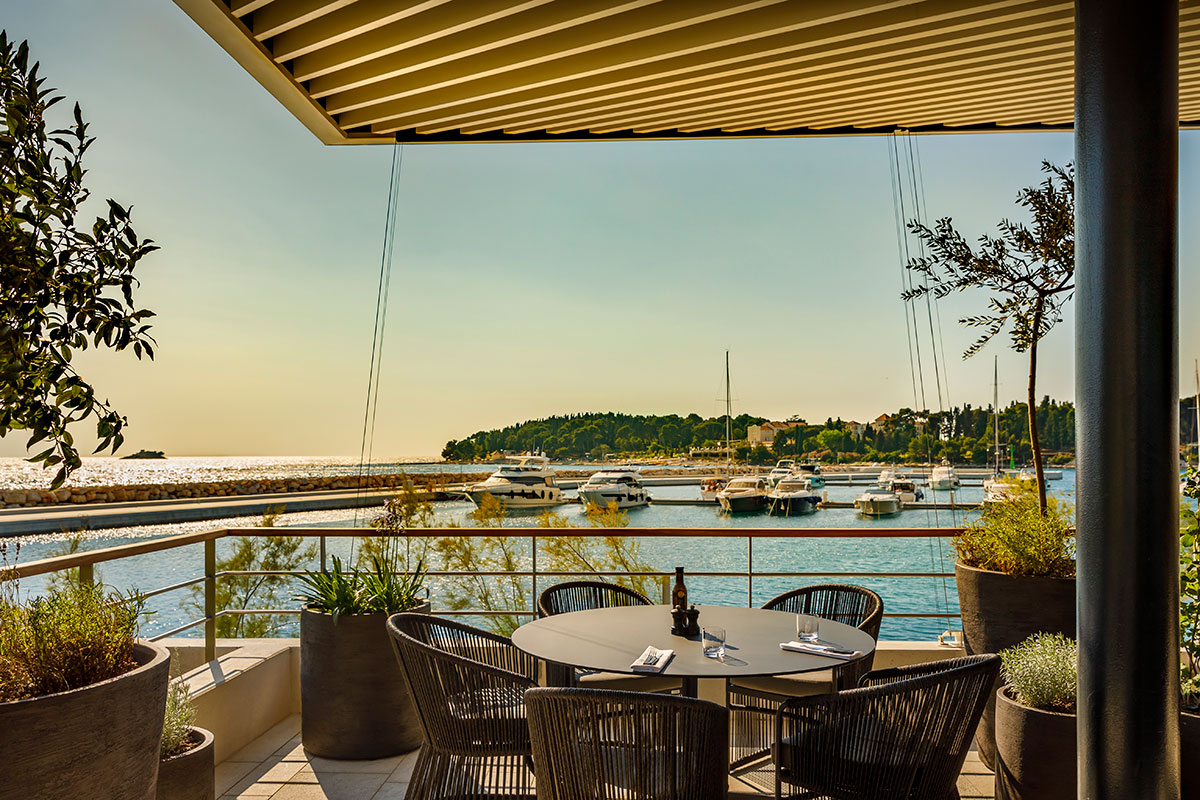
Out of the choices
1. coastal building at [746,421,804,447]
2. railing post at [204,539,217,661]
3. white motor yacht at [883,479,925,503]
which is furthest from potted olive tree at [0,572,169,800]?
coastal building at [746,421,804,447]

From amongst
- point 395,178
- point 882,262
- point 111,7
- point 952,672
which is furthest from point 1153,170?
point 882,262

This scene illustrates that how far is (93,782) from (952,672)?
2251 millimetres

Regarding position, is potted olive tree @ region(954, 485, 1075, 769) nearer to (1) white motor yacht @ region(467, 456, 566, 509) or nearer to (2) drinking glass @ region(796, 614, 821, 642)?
(2) drinking glass @ region(796, 614, 821, 642)

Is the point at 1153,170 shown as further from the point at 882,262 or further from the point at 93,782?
the point at 882,262

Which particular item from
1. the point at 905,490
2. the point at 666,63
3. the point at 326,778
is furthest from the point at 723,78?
the point at 905,490

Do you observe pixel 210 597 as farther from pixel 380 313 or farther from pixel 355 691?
pixel 380 313

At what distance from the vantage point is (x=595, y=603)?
3947 millimetres

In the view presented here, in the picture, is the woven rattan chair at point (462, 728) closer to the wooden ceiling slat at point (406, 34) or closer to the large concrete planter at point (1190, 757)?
the large concrete planter at point (1190, 757)

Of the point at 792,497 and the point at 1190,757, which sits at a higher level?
the point at 1190,757

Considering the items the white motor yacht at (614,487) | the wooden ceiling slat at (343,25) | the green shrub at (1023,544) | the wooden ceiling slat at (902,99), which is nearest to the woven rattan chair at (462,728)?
the green shrub at (1023,544)

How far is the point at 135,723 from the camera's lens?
1.96 m

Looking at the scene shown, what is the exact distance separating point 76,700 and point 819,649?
2139mm

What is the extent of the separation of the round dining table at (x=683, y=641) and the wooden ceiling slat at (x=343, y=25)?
2518 millimetres

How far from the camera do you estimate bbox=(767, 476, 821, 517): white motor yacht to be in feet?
55.9
